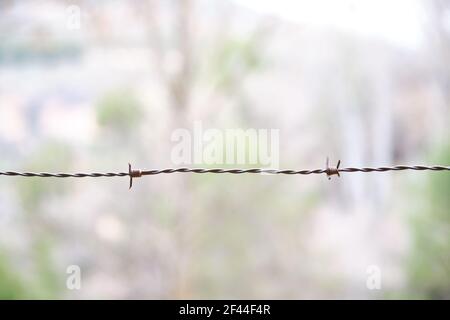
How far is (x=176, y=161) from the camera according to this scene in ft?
11.5

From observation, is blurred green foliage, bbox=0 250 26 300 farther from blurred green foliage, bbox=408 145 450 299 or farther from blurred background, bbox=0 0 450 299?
blurred green foliage, bbox=408 145 450 299

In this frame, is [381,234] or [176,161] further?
[381,234]

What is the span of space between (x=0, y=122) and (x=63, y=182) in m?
0.60

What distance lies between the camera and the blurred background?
3684mm

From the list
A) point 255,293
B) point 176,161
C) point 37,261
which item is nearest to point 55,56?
point 176,161

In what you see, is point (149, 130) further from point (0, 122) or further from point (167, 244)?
point (0, 122)

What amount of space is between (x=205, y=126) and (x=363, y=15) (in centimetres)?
134

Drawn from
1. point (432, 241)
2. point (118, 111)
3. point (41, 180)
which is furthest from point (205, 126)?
point (432, 241)

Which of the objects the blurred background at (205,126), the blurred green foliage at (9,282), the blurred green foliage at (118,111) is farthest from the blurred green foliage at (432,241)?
the blurred green foliage at (9,282)

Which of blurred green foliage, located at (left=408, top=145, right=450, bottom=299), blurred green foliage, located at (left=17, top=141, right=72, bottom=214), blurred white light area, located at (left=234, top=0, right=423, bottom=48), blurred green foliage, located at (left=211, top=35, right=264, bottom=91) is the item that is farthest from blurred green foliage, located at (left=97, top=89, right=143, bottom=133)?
blurred green foliage, located at (left=408, top=145, right=450, bottom=299)

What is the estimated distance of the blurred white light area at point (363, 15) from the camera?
3689 millimetres

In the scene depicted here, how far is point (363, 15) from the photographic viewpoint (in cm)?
377

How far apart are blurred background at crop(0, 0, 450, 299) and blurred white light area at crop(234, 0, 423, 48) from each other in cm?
1

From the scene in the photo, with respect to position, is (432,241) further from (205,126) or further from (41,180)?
(41,180)
